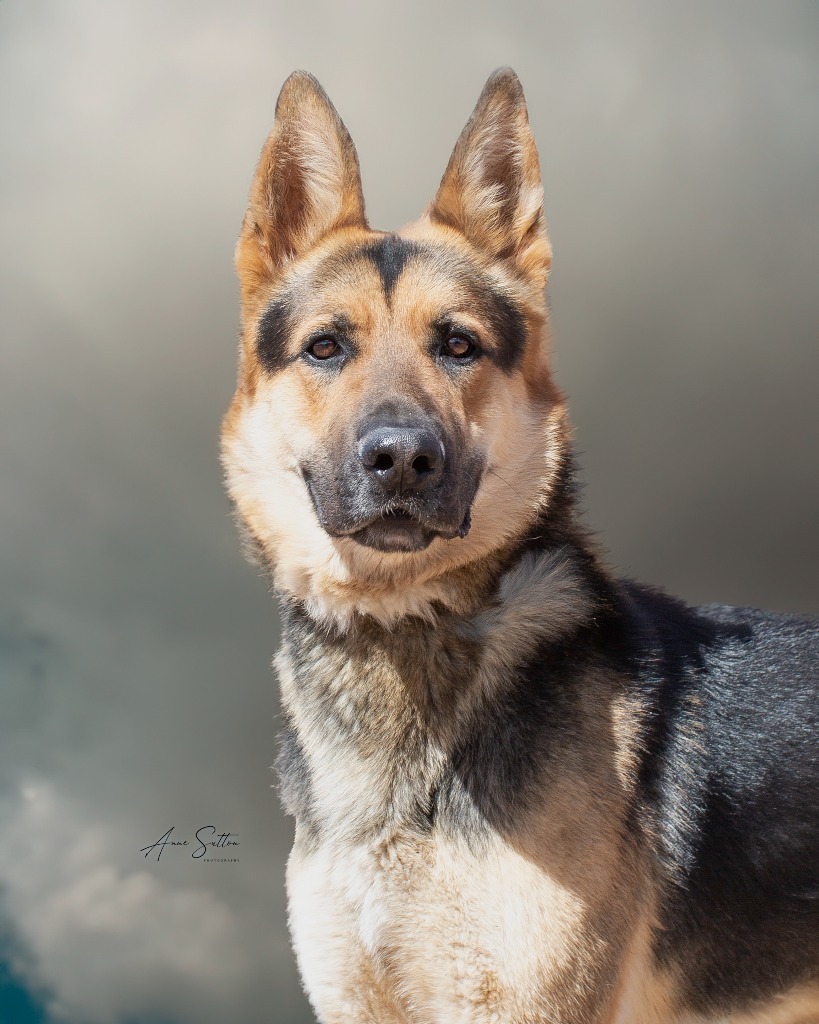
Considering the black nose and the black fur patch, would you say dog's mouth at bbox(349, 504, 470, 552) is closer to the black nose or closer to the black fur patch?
the black nose

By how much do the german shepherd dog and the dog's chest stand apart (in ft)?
0.04

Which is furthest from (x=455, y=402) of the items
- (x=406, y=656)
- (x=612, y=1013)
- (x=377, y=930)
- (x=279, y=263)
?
(x=612, y=1013)

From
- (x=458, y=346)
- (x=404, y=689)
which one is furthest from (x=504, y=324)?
(x=404, y=689)

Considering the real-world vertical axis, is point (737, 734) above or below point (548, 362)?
below

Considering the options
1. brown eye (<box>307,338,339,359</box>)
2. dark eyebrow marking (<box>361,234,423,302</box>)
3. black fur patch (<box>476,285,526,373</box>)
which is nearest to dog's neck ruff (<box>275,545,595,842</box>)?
black fur patch (<box>476,285,526,373</box>)

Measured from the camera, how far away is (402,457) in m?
3.60

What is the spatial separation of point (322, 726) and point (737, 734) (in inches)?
79.0

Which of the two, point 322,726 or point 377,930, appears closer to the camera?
point 377,930

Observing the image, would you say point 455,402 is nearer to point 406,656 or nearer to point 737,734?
point 406,656

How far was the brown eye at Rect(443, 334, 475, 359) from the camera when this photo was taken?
446 centimetres

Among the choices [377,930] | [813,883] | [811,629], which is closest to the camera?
[377,930]

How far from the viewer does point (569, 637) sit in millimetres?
4148

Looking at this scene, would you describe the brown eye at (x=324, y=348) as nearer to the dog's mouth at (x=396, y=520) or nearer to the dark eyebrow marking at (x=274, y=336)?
the dark eyebrow marking at (x=274, y=336)

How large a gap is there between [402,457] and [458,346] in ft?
3.64
